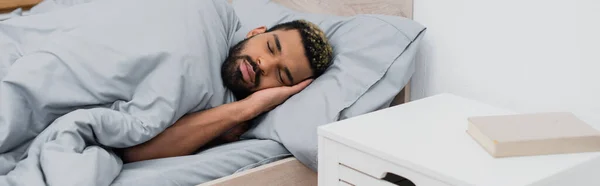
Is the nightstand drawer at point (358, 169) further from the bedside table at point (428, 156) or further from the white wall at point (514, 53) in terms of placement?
the white wall at point (514, 53)

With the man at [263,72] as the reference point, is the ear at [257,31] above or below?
above

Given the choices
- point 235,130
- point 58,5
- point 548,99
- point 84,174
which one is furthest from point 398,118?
point 58,5

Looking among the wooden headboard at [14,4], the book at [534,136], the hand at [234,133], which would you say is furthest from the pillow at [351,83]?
the wooden headboard at [14,4]

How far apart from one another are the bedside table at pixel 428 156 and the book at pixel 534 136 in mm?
11

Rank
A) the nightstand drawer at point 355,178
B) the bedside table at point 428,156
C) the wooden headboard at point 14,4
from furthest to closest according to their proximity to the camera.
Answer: the wooden headboard at point 14,4 < the nightstand drawer at point 355,178 < the bedside table at point 428,156

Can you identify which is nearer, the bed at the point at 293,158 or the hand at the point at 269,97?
the bed at the point at 293,158

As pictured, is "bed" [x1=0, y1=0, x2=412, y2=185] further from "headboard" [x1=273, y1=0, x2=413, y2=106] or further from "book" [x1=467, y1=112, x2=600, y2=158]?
"book" [x1=467, y1=112, x2=600, y2=158]

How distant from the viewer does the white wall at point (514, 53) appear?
1086mm

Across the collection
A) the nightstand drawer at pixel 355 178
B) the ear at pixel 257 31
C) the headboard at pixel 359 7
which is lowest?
the nightstand drawer at pixel 355 178

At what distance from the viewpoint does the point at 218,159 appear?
1.18m

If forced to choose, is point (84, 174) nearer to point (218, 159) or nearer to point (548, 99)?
point (218, 159)

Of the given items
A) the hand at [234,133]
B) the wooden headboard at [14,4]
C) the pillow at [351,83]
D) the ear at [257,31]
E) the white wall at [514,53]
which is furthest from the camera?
the wooden headboard at [14,4]

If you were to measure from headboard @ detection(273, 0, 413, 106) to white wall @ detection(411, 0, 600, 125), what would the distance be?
1.3 inches

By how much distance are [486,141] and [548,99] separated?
0.33 metres
